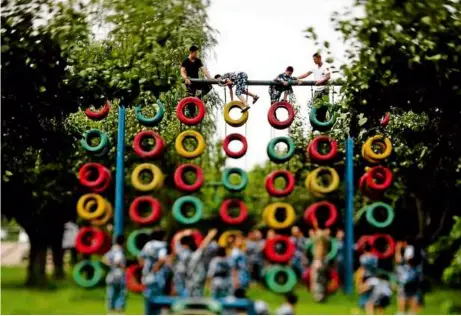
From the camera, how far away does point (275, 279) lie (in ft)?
34.2

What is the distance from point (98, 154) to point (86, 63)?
Result: 1524mm

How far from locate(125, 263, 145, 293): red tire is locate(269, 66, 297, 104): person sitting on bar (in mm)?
3453

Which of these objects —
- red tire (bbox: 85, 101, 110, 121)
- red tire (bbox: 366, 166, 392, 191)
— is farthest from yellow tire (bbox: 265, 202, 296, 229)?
red tire (bbox: 85, 101, 110, 121)

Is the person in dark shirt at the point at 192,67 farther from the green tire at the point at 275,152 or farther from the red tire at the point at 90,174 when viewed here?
the red tire at the point at 90,174

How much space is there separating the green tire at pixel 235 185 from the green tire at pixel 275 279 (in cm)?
140

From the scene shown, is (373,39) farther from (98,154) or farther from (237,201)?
(98,154)

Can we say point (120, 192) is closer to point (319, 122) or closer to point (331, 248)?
point (331, 248)

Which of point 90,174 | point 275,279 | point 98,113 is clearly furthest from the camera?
point 98,113

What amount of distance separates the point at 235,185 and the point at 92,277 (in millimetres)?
2531

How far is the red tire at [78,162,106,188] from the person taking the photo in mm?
11047

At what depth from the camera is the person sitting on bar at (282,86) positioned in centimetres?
1149

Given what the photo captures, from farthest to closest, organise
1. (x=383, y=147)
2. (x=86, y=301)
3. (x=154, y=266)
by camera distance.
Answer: (x=383, y=147) → (x=86, y=301) → (x=154, y=266)

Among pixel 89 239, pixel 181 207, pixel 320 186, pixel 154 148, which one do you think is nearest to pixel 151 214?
pixel 181 207

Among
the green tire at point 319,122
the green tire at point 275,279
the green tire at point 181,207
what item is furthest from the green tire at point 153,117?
the green tire at point 275,279
